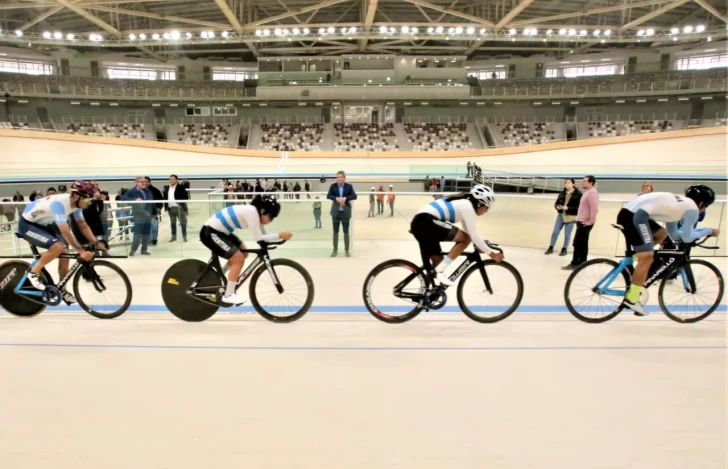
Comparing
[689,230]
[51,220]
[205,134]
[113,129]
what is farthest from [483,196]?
[113,129]

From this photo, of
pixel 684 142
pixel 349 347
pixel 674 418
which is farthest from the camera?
pixel 684 142

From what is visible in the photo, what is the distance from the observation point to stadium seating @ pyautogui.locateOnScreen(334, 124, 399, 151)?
28.0 m

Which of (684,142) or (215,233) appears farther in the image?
(684,142)

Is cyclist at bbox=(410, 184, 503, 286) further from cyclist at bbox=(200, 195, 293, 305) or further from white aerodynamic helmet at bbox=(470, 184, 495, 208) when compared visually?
cyclist at bbox=(200, 195, 293, 305)

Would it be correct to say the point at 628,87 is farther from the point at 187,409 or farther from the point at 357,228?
the point at 187,409

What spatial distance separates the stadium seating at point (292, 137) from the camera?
28.1m

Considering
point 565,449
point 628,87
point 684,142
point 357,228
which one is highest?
point 628,87

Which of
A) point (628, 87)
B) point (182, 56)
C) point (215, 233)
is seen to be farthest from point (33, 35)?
point (628, 87)

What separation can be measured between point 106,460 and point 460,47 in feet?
110

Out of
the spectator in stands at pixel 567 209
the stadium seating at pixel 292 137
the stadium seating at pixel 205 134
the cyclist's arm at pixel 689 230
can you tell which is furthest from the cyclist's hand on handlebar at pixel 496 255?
the stadium seating at pixel 205 134

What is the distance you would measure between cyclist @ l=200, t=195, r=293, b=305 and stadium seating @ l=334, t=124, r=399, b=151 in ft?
81.7

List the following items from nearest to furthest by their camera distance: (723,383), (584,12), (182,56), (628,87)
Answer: (723,383)
(584,12)
(628,87)
(182,56)

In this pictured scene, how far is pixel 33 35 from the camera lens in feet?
78.3

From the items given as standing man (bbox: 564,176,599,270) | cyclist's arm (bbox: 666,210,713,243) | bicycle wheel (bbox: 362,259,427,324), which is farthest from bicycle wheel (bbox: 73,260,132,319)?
standing man (bbox: 564,176,599,270)
